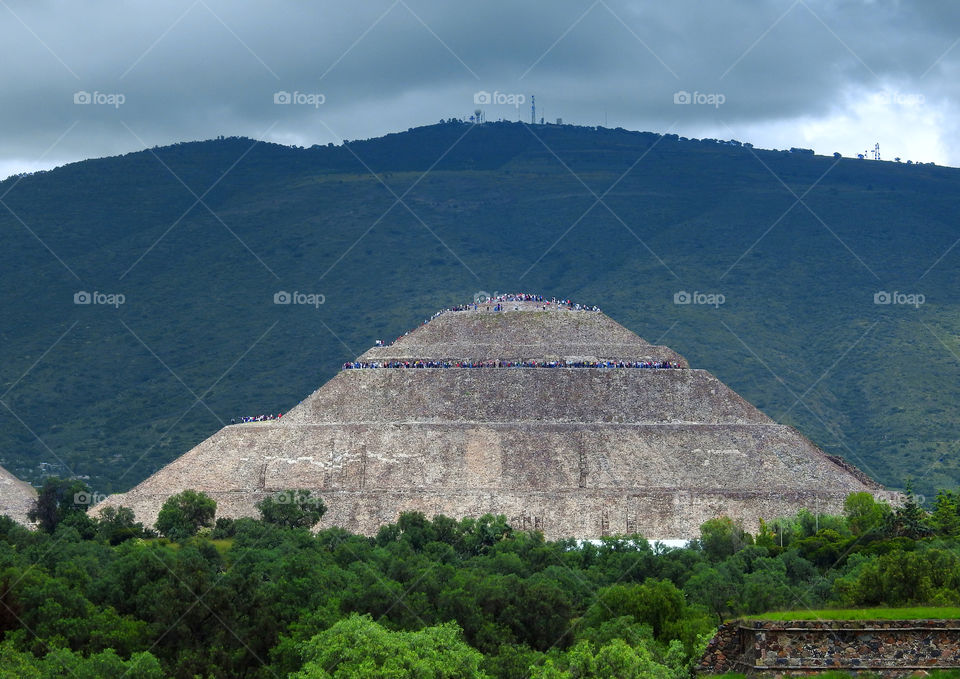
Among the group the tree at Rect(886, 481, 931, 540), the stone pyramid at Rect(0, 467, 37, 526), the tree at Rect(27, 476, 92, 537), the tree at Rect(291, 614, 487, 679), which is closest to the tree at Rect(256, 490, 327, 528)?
the tree at Rect(27, 476, 92, 537)

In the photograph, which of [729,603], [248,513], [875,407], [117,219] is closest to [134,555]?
[729,603]

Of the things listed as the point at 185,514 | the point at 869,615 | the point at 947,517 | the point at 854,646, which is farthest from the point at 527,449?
the point at 854,646

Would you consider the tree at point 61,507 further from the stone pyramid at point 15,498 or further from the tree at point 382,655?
the tree at point 382,655

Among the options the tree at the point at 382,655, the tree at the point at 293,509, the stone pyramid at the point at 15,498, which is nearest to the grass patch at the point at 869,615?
the tree at the point at 382,655

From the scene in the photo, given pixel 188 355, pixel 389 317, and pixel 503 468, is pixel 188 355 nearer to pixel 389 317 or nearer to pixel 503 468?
pixel 389 317

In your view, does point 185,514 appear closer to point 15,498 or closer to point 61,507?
point 61,507

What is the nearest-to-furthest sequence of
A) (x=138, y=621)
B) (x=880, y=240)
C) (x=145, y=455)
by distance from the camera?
1. (x=138, y=621)
2. (x=145, y=455)
3. (x=880, y=240)
